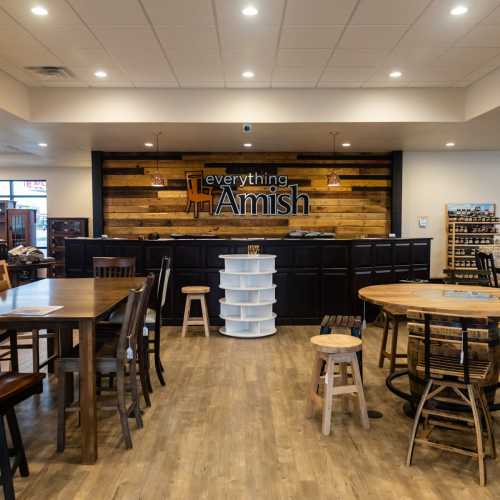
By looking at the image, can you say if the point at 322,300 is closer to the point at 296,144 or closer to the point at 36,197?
the point at 296,144

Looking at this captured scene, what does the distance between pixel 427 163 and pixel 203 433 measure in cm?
695

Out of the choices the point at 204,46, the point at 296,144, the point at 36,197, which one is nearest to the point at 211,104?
the point at 204,46

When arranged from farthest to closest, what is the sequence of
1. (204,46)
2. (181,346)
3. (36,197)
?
1. (36,197)
2. (181,346)
3. (204,46)

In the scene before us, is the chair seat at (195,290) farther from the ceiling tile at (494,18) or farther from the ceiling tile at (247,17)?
the ceiling tile at (494,18)

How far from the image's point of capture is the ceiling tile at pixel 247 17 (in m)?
3.69

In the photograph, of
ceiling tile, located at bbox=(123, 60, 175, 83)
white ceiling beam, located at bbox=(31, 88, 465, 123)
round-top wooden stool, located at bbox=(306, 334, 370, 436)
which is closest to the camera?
round-top wooden stool, located at bbox=(306, 334, 370, 436)

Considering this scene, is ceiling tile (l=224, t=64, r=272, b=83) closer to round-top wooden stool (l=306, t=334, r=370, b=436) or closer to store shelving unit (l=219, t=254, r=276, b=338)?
store shelving unit (l=219, t=254, r=276, b=338)

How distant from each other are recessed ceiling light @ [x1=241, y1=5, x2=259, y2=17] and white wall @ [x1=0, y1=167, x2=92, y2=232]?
8.20m

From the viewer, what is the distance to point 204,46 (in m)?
4.54

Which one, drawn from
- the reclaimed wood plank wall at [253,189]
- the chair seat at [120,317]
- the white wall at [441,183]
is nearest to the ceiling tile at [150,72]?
the reclaimed wood plank wall at [253,189]

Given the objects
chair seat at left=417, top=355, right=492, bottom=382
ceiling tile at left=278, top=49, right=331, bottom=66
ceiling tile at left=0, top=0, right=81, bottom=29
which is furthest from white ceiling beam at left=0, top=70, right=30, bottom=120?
chair seat at left=417, top=355, right=492, bottom=382

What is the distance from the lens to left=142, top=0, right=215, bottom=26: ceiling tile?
3.69 metres

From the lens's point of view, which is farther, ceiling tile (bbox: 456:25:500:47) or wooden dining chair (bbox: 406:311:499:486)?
ceiling tile (bbox: 456:25:500:47)

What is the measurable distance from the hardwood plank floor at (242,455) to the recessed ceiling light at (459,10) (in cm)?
321
